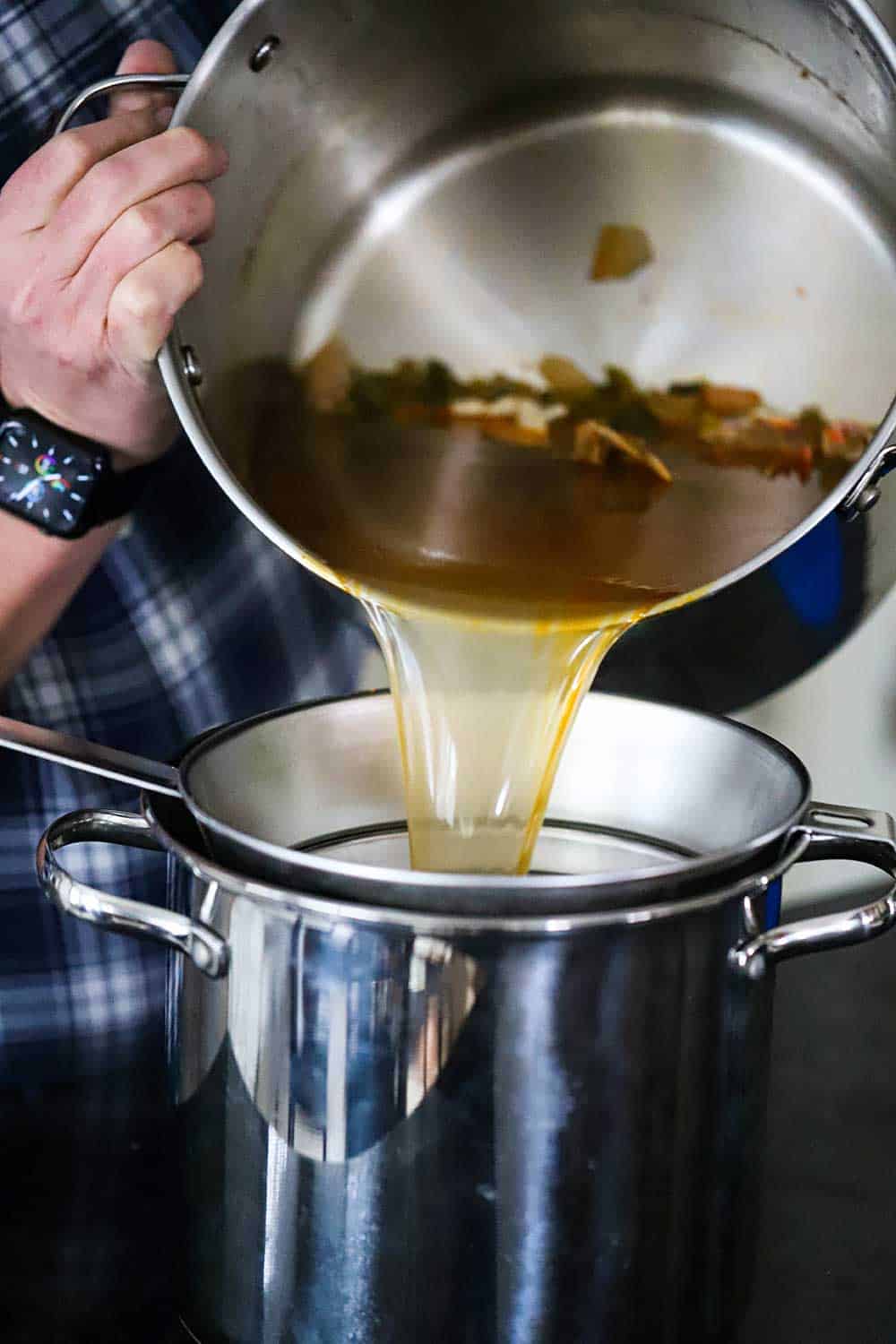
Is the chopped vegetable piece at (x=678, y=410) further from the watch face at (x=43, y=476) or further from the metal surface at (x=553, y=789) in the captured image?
the watch face at (x=43, y=476)

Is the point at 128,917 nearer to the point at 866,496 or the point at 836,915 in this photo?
the point at 836,915

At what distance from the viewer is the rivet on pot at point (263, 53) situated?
0.80 meters

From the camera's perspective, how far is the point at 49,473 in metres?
1.02

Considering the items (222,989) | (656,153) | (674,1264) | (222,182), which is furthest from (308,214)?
(674,1264)

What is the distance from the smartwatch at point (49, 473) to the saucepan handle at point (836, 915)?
0.56m

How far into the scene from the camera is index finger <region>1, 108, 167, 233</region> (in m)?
0.85

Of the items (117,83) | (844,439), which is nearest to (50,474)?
(117,83)

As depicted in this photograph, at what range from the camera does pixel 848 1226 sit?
806mm

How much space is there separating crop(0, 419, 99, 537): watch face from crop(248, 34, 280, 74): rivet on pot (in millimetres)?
312

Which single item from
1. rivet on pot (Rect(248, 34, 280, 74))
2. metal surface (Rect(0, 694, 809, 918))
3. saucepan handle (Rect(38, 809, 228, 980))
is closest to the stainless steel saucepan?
rivet on pot (Rect(248, 34, 280, 74))

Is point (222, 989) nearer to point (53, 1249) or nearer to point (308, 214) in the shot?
point (53, 1249)

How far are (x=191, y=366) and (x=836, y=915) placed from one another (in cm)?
49

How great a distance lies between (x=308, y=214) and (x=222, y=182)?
0.31 ft

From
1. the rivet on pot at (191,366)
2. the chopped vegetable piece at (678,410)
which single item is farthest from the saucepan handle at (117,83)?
the chopped vegetable piece at (678,410)
